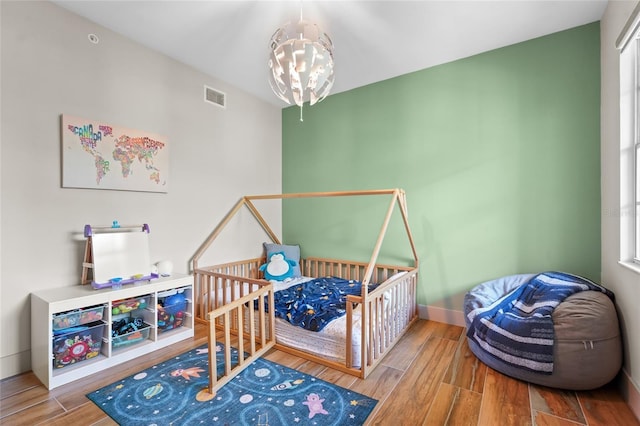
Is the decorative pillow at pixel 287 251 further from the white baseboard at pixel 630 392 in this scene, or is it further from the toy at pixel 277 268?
the white baseboard at pixel 630 392

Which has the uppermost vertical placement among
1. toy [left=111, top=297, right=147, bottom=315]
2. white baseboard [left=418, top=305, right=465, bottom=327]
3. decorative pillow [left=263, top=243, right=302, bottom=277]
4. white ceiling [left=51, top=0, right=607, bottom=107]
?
white ceiling [left=51, top=0, right=607, bottom=107]

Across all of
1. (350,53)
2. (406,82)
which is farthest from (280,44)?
(406,82)

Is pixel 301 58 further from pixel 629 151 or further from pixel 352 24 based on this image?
pixel 629 151

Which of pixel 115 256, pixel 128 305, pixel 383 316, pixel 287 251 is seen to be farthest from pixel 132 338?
pixel 383 316

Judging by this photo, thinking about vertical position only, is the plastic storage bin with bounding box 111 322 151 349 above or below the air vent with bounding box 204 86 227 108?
below

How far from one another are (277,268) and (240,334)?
1438 mm

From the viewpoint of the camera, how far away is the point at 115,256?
2295mm

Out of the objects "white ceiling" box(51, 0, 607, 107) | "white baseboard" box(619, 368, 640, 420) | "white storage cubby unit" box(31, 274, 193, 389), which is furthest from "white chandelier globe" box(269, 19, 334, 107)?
"white baseboard" box(619, 368, 640, 420)

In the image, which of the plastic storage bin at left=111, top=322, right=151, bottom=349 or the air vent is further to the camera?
the air vent

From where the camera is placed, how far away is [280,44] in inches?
62.2

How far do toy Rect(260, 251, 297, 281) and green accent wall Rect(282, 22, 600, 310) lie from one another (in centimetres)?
50

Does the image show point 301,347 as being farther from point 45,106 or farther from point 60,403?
point 45,106

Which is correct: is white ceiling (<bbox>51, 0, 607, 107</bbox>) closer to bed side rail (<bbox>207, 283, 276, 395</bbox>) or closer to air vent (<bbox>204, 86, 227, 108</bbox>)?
air vent (<bbox>204, 86, 227, 108</bbox>)

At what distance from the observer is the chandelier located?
1.54 metres
